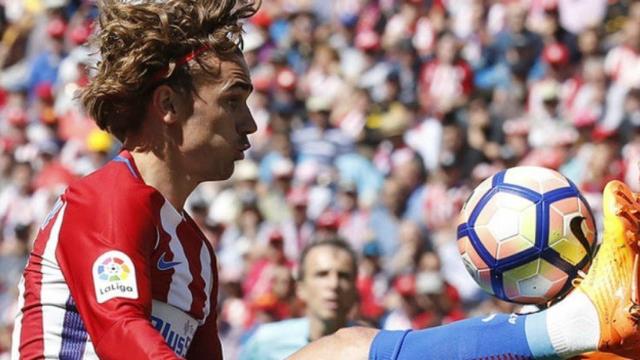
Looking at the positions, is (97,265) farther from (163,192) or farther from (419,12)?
(419,12)

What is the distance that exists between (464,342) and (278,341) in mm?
2717

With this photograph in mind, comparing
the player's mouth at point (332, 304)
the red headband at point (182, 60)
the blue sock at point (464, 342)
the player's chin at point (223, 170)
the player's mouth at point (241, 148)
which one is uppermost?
the red headband at point (182, 60)

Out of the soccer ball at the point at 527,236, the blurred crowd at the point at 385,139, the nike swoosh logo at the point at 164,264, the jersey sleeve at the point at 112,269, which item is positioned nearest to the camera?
the jersey sleeve at the point at 112,269

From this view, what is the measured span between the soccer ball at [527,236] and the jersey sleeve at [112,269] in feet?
4.63

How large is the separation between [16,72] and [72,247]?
12964 millimetres

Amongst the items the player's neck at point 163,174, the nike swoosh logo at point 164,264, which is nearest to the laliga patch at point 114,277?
the nike swoosh logo at point 164,264

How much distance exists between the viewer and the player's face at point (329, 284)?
7.30 meters

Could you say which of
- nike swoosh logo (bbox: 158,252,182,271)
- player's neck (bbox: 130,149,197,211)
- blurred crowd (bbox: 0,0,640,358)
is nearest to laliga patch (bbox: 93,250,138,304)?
nike swoosh logo (bbox: 158,252,182,271)

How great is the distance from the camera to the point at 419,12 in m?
14.1

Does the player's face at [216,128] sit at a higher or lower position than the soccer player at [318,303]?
higher

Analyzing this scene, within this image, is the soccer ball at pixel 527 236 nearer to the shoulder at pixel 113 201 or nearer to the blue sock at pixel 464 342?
the blue sock at pixel 464 342

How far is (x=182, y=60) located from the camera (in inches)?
178

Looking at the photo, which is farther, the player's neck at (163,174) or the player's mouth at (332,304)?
the player's mouth at (332,304)

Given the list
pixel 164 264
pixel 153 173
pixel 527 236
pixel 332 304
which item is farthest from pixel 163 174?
pixel 332 304
